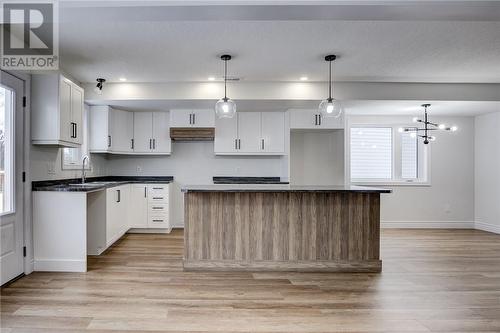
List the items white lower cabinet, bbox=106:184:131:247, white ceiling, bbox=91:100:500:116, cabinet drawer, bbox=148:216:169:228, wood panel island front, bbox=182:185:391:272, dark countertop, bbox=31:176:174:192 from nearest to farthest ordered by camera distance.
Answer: dark countertop, bbox=31:176:174:192 → wood panel island front, bbox=182:185:391:272 → white lower cabinet, bbox=106:184:131:247 → white ceiling, bbox=91:100:500:116 → cabinet drawer, bbox=148:216:169:228

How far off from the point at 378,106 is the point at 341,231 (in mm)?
2609

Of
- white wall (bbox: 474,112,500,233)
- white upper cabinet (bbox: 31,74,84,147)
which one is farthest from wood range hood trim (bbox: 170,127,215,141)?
white wall (bbox: 474,112,500,233)

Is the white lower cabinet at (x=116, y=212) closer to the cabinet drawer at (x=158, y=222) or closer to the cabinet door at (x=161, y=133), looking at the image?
the cabinet drawer at (x=158, y=222)

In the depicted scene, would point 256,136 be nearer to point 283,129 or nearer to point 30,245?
point 283,129

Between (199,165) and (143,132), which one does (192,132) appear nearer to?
(199,165)

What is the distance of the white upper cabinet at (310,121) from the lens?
17.8 feet

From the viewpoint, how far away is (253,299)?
271 cm

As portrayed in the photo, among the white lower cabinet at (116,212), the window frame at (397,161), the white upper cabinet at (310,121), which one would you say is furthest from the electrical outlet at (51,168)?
the window frame at (397,161)

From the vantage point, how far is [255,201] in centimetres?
353

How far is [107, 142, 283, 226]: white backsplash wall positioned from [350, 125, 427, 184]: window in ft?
5.39

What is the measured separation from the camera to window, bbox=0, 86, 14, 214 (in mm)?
2988

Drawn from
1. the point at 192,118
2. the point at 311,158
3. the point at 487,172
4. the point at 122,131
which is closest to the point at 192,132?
the point at 192,118

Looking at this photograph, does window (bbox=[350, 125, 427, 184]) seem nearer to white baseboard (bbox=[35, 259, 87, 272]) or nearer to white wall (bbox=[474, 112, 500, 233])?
white wall (bbox=[474, 112, 500, 233])

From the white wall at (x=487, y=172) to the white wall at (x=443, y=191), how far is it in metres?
0.10
